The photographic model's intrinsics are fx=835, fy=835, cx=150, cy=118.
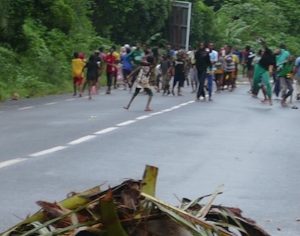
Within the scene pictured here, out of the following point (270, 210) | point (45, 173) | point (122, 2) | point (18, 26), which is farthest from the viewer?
point (122, 2)

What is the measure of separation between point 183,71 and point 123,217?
26.5m

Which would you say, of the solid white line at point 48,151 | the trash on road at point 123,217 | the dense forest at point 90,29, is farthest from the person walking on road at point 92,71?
the trash on road at point 123,217

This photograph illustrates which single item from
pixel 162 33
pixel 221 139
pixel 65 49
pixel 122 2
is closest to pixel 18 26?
pixel 65 49

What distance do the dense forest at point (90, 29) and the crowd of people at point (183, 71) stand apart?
1.76 metres

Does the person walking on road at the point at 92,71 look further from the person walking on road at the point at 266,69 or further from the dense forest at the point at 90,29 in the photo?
the person walking on road at the point at 266,69

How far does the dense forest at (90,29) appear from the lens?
3042 cm

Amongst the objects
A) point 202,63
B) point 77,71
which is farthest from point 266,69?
point 77,71

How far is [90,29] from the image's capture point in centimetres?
3994

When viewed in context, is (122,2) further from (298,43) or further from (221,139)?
(221,139)

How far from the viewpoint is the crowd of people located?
24.9 m

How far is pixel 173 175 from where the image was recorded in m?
10.1

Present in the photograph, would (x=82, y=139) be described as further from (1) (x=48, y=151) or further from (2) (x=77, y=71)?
(2) (x=77, y=71)

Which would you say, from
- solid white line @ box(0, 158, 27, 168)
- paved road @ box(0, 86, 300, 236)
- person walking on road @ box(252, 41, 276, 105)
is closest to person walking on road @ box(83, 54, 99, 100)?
paved road @ box(0, 86, 300, 236)

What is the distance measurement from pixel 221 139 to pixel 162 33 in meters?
34.1
